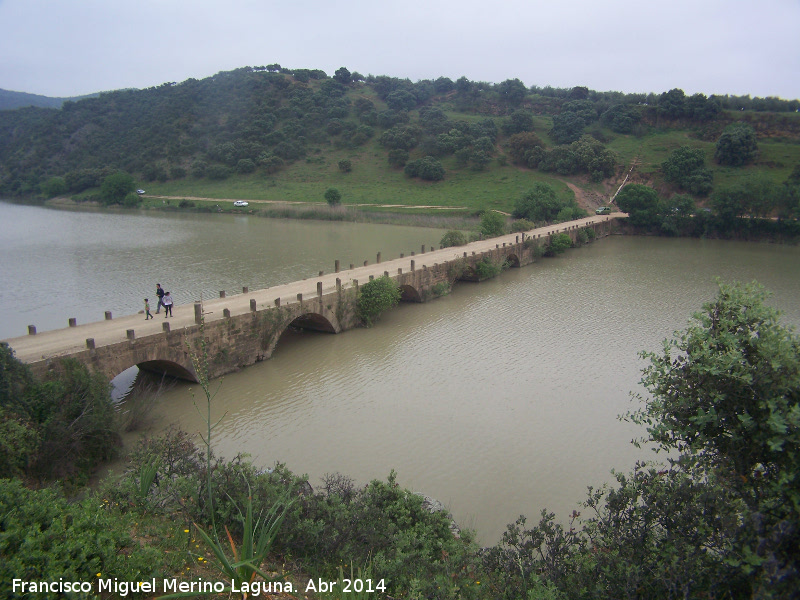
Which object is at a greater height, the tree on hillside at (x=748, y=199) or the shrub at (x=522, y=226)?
the tree on hillside at (x=748, y=199)

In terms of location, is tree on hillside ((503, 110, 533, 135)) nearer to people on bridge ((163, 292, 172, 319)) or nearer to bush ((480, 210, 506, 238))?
bush ((480, 210, 506, 238))

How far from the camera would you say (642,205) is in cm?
5275

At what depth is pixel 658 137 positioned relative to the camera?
73.9 meters

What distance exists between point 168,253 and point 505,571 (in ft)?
106

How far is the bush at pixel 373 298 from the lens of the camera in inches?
810

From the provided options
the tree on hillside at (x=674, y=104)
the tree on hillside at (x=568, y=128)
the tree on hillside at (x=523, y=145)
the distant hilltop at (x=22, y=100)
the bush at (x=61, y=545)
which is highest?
the distant hilltop at (x=22, y=100)

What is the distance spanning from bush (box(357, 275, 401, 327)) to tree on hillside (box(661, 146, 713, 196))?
50.8m

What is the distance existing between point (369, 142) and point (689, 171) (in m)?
43.2

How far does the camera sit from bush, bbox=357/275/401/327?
20578 millimetres

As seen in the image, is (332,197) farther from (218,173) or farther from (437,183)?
(218,173)

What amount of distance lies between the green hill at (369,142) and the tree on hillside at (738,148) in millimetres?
996

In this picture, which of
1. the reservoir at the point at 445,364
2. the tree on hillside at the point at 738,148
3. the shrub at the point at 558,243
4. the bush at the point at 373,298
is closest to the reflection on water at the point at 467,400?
the reservoir at the point at 445,364

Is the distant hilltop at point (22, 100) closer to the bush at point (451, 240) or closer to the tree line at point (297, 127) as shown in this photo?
the tree line at point (297, 127)

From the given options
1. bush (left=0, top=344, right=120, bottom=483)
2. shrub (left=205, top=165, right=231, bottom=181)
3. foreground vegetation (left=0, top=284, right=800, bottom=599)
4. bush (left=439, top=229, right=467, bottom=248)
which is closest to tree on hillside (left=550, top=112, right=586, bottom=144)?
shrub (left=205, top=165, right=231, bottom=181)
